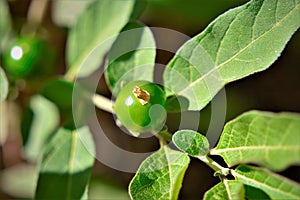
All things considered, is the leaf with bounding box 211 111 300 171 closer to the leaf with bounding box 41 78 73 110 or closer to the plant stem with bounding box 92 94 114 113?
the plant stem with bounding box 92 94 114 113

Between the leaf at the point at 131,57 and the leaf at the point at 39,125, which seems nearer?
the leaf at the point at 131,57

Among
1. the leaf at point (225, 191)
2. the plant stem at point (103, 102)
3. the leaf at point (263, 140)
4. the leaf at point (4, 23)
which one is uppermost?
the leaf at point (263, 140)

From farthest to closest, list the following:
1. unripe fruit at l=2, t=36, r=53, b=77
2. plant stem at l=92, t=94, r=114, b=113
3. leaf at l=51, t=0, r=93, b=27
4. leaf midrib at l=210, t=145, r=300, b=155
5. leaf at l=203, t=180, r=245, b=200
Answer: leaf at l=51, t=0, r=93, b=27, unripe fruit at l=2, t=36, r=53, b=77, plant stem at l=92, t=94, r=114, b=113, leaf at l=203, t=180, r=245, b=200, leaf midrib at l=210, t=145, r=300, b=155

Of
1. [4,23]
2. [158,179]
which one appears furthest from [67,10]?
[158,179]

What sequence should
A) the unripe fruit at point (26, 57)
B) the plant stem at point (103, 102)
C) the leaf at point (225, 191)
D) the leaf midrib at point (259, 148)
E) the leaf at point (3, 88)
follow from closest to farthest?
the leaf midrib at point (259, 148), the leaf at point (225, 191), the leaf at point (3, 88), the plant stem at point (103, 102), the unripe fruit at point (26, 57)

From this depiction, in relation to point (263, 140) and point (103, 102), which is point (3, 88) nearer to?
point (103, 102)

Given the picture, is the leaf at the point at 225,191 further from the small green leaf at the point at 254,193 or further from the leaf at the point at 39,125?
the leaf at the point at 39,125

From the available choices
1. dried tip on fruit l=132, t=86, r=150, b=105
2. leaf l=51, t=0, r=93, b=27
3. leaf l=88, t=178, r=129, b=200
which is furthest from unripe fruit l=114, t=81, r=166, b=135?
leaf l=51, t=0, r=93, b=27

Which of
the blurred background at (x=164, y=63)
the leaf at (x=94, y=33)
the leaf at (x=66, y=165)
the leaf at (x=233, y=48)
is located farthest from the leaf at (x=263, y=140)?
the blurred background at (x=164, y=63)
